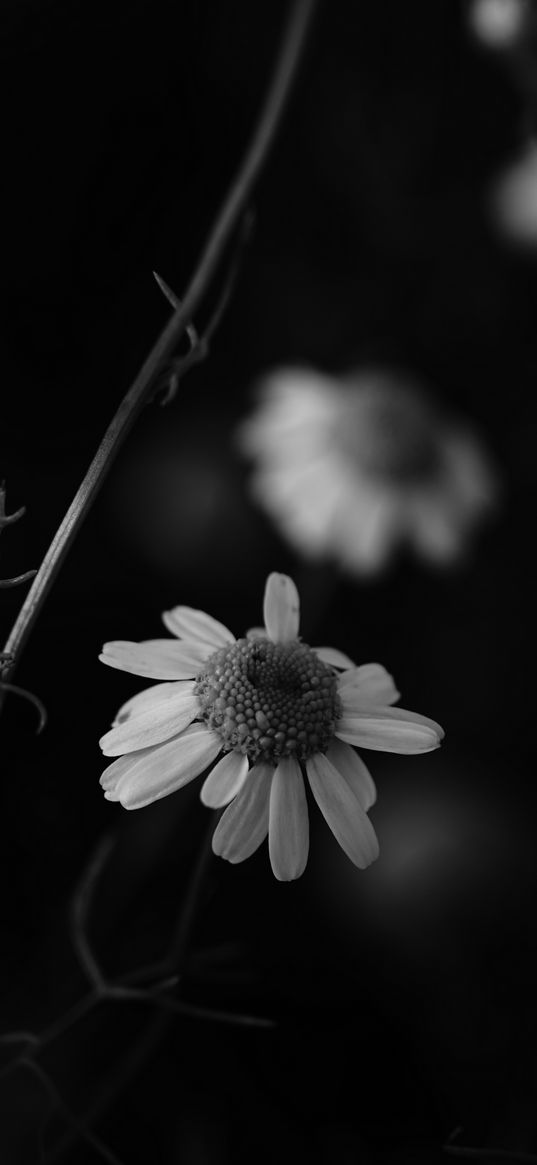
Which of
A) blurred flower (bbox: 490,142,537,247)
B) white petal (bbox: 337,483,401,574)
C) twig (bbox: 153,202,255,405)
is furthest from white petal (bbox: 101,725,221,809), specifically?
blurred flower (bbox: 490,142,537,247)

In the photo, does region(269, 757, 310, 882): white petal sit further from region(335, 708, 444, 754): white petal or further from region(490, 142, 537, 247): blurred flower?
region(490, 142, 537, 247): blurred flower

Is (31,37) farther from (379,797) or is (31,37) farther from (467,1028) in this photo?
(467,1028)

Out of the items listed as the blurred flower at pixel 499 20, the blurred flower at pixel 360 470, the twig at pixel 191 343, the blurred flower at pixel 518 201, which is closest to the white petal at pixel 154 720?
the twig at pixel 191 343

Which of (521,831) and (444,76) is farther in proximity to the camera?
(444,76)

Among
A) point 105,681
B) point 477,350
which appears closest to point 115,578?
point 105,681

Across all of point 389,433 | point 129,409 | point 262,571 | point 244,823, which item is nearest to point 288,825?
point 244,823

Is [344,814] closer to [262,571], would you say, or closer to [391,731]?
[391,731]
